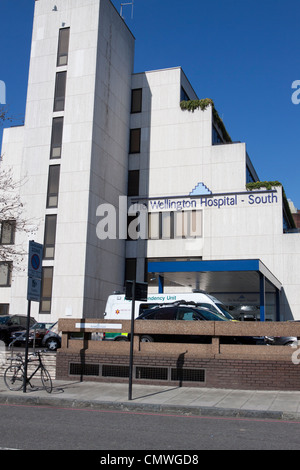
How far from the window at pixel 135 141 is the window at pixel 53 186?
7898 millimetres

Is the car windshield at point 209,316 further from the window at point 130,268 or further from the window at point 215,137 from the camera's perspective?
the window at point 215,137

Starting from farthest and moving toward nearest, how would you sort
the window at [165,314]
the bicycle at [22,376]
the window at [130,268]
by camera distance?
the window at [130,268] < the window at [165,314] < the bicycle at [22,376]

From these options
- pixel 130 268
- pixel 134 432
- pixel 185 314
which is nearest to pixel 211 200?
pixel 130 268

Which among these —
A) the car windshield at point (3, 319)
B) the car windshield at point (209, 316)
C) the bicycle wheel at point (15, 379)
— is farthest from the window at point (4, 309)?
the car windshield at point (209, 316)

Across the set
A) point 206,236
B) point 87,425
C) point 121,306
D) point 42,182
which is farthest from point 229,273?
point 87,425

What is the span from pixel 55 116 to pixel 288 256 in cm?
1958

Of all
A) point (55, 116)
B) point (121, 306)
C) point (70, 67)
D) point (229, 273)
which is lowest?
point (121, 306)

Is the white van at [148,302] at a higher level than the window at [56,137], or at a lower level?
lower

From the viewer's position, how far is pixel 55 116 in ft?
119

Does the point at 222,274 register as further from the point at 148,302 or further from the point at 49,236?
the point at 49,236

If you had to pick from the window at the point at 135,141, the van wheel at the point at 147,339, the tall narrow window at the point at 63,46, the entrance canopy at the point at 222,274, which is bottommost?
the van wheel at the point at 147,339

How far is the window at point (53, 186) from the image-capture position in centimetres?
3516
